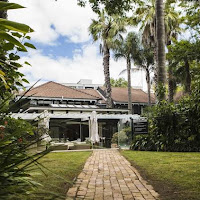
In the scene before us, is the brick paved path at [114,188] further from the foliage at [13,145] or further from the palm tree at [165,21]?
the palm tree at [165,21]

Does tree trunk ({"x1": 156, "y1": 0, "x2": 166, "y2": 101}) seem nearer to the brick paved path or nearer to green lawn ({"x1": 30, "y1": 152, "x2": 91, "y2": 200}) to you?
green lawn ({"x1": 30, "y1": 152, "x2": 91, "y2": 200})

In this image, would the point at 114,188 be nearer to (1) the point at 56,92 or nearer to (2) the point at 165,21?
(2) the point at 165,21

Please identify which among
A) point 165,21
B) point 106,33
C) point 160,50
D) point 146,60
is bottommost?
point 160,50

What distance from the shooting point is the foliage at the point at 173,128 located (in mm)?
10597

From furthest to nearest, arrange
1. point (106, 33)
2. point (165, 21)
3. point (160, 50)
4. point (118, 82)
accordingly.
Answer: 1. point (118, 82)
2. point (106, 33)
3. point (165, 21)
4. point (160, 50)

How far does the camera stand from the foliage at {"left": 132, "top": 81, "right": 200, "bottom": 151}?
10.6 m

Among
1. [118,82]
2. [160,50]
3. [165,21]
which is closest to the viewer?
[160,50]

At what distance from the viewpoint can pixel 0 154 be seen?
1555 mm

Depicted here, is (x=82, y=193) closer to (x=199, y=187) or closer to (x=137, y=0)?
(x=199, y=187)

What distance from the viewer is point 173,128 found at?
1146 cm

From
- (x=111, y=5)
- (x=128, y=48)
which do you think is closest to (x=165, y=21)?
(x=128, y=48)

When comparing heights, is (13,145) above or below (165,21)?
below

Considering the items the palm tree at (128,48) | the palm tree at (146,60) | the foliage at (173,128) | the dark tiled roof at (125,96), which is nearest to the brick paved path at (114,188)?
the foliage at (173,128)

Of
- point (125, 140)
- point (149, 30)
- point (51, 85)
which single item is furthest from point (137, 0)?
point (51, 85)
